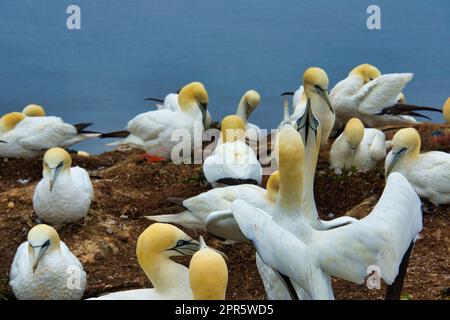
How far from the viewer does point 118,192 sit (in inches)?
377

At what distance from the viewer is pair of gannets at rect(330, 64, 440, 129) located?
1084cm

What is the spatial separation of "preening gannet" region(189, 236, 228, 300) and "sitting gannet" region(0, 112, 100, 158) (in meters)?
5.68

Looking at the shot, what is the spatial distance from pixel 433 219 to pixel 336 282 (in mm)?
1449

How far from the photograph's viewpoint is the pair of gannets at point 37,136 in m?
10.9

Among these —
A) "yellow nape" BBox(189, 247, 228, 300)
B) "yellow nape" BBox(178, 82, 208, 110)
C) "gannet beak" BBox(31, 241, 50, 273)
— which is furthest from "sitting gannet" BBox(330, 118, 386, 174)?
"yellow nape" BBox(189, 247, 228, 300)

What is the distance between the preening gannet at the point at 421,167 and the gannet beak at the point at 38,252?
10.6 feet

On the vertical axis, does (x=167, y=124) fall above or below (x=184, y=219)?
above

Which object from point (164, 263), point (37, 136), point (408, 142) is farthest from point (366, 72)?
point (164, 263)

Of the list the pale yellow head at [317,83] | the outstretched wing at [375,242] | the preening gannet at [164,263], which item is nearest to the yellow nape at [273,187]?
the preening gannet at [164,263]

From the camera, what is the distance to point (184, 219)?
8.23 meters

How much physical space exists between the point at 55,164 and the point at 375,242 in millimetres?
3654

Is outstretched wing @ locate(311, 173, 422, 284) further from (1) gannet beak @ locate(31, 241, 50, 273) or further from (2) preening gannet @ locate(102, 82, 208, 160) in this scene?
(2) preening gannet @ locate(102, 82, 208, 160)

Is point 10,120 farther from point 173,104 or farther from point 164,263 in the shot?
point 164,263
